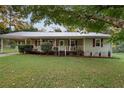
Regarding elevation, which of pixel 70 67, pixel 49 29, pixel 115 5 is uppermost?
pixel 115 5

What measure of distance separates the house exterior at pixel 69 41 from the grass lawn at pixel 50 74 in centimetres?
46

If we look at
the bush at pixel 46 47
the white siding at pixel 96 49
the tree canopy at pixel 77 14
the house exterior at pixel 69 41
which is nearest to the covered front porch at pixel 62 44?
the house exterior at pixel 69 41

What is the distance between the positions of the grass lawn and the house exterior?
1.52 ft

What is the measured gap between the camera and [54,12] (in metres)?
7.22

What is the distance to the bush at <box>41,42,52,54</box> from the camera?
1103 cm

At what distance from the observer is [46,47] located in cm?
1124

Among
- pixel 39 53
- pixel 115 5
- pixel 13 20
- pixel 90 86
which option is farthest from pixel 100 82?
pixel 39 53

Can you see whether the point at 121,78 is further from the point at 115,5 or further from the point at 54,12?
the point at 54,12

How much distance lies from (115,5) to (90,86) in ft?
6.60

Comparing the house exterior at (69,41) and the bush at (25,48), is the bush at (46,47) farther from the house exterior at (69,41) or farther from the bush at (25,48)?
the bush at (25,48)

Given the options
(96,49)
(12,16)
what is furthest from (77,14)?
(96,49)
